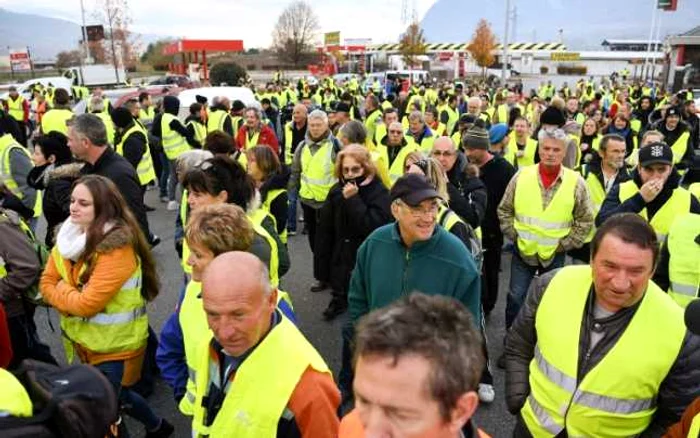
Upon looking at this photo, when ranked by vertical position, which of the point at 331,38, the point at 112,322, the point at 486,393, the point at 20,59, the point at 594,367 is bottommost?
the point at 486,393

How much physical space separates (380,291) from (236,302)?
1.33 metres

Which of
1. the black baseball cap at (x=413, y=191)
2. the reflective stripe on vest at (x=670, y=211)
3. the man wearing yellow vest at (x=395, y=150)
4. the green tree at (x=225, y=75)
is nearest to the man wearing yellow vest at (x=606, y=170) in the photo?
the reflective stripe on vest at (x=670, y=211)

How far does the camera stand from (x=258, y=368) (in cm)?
188

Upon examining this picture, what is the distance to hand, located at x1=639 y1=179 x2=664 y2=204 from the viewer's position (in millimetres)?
3791

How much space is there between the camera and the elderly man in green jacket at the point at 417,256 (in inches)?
114

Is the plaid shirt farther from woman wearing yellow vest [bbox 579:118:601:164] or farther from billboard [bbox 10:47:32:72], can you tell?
billboard [bbox 10:47:32:72]

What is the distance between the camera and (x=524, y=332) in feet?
8.27

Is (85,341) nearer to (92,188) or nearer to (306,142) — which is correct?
(92,188)

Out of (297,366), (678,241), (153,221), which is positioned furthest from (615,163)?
(153,221)

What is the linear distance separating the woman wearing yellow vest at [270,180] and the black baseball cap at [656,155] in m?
3.04

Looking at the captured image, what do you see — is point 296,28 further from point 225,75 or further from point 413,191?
point 413,191

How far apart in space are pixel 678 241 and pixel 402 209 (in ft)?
5.13

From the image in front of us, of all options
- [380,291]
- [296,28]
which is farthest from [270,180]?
[296,28]

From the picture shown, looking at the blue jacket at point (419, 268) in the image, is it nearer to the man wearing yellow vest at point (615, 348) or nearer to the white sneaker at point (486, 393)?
the man wearing yellow vest at point (615, 348)
